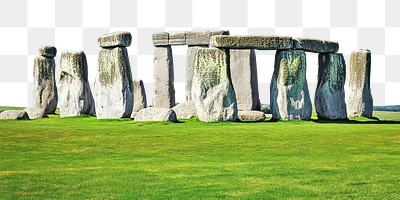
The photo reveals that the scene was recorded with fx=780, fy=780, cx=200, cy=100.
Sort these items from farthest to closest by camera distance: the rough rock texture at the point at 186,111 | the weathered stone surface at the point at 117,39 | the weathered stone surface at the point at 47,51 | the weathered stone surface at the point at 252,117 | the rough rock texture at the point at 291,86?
1. the weathered stone surface at the point at 47,51
2. the rough rock texture at the point at 186,111
3. the weathered stone surface at the point at 252,117
4. the weathered stone surface at the point at 117,39
5. the rough rock texture at the point at 291,86

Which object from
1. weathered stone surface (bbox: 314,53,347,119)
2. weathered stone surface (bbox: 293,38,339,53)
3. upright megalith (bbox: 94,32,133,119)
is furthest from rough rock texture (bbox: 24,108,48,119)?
weathered stone surface (bbox: 314,53,347,119)

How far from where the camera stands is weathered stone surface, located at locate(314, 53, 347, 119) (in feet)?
98.0

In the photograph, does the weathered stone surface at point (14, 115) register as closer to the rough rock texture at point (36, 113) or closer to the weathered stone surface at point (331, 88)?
the rough rock texture at point (36, 113)

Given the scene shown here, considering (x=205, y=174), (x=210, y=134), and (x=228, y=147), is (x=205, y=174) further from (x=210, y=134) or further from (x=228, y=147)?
(x=210, y=134)

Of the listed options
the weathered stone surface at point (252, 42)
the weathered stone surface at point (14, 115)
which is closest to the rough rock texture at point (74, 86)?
the weathered stone surface at point (14, 115)

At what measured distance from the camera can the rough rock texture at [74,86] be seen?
30.8 meters

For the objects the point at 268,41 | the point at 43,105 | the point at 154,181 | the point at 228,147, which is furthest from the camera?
the point at 43,105

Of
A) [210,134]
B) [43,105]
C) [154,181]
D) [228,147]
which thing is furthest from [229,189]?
[43,105]

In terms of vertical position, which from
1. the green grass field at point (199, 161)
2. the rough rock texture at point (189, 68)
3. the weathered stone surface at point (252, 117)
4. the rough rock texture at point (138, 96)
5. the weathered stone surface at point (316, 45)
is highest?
the weathered stone surface at point (316, 45)

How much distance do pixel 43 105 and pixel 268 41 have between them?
38.7 feet

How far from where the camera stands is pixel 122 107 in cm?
2873

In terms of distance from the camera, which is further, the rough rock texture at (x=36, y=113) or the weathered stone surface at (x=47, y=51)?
the weathered stone surface at (x=47, y=51)

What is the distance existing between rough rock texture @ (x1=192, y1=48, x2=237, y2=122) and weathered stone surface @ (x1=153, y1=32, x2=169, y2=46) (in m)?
8.81

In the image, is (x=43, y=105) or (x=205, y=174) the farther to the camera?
(x=43, y=105)
